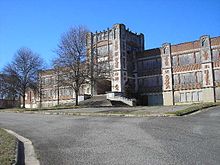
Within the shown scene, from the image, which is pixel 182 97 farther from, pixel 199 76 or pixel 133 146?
pixel 133 146

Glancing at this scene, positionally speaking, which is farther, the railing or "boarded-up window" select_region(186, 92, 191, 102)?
"boarded-up window" select_region(186, 92, 191, 102)

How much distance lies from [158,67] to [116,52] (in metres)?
8.09

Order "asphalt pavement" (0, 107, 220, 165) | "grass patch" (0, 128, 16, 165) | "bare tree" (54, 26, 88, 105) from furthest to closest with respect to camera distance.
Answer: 1. "bare tree" (54, 26, 88, 105)
2. "asphalt pavement" (0, 107, 220, 165)
3. "grass patch" (0, 128, 16, 165)

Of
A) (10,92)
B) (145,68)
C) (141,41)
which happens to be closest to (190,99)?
(145,68)

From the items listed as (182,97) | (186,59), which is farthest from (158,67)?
(182,97)

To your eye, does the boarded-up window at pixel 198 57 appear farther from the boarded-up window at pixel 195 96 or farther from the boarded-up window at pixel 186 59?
the boarded-up window at pixel 195 96

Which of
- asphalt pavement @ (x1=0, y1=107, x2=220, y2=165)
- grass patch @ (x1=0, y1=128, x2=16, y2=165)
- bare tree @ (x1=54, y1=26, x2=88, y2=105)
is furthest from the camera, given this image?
bare tree @ (x1=54, y1=26, x2=88, y2=105)

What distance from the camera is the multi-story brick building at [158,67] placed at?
4794 centimetres

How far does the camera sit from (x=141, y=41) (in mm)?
60188

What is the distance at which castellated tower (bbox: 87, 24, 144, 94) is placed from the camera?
5253cm

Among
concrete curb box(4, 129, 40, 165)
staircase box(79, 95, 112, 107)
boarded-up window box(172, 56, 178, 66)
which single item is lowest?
concrete curb box(4, 129, 40, 165)

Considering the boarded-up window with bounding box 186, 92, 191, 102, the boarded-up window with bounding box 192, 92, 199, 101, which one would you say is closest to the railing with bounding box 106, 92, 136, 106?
the boarded-up window with bounding box 186, 92, 191, 102

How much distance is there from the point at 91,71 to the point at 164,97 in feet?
56.2

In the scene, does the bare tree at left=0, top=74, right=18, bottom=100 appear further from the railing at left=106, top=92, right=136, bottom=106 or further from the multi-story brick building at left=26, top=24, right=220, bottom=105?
the railing at left=106, top=92, right=136, bottom=106
